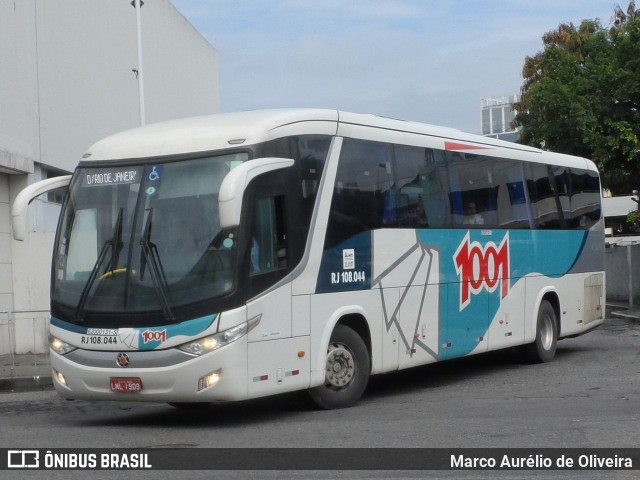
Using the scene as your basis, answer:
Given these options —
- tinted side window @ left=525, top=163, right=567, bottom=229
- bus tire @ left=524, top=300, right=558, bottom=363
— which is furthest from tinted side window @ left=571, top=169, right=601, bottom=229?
bus tire @ left=524, top=300, right=558, bottom=363

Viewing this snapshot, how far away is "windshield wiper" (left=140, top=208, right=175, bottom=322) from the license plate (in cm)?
73

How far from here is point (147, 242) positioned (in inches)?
435

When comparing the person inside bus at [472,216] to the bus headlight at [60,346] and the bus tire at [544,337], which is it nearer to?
the bus tire at [544,337]

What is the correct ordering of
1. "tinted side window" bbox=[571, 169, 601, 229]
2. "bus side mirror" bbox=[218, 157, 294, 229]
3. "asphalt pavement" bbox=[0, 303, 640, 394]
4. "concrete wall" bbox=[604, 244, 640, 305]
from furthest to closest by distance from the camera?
"concrete wall" bbox=[604, 244, 640, 305]
"tinted side window" bbox=[571, 169, 601, 229]
"asphalt pavement" bbox=[0, 303, 640, 394]
"bus side mirror" bbox=[218, 157, 294, 229]

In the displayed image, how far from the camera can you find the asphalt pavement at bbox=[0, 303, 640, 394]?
16.6m

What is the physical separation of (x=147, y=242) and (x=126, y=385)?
147 centimetres

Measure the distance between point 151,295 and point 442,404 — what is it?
374cm

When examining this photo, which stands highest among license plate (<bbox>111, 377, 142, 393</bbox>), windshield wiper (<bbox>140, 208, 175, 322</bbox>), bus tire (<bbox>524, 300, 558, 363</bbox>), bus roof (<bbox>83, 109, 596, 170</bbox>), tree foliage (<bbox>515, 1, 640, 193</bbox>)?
tree foliage (<bbox>515, 1, 640, 193</bbox>)

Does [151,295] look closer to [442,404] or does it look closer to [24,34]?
[442,404]

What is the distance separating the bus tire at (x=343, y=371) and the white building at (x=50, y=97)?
8477 millimetres

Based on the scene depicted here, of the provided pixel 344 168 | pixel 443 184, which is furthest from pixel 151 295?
pixel 443 184

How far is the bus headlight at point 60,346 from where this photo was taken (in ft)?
37.2

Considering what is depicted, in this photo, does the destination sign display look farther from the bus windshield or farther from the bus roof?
the bus roof

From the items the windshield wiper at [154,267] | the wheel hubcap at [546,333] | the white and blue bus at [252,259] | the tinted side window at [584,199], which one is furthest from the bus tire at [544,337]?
the windshield wiper at [154,267]
